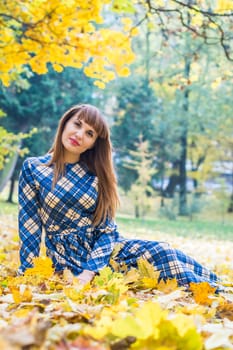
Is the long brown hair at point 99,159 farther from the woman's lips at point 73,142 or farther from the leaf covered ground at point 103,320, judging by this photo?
the leaf covered ground at point 103,320

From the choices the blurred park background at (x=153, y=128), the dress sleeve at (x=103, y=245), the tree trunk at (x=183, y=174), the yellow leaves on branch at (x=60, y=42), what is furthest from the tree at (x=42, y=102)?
the dress sleeve at (x=103, y=245)

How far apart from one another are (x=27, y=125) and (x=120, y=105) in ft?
18.2

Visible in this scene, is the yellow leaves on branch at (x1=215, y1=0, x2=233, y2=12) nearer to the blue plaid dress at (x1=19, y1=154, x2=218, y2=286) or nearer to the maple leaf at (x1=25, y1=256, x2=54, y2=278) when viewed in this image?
the blue plaid dress at (x1=19, y1=154, x2=218, y2=286)

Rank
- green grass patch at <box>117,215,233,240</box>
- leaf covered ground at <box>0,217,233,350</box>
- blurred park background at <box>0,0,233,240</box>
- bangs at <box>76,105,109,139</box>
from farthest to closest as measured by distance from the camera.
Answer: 1. blurred park background at <box>0,0,233,240</box>
2. green grass patch at <box>117,215,233,240</box>
3. bangs at <box>76,105,109,139</box>
4. leaf covered ground at <box>0,217,233,350</box>

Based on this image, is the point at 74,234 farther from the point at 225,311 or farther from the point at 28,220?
the point at 225,311

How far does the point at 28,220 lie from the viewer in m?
2.89

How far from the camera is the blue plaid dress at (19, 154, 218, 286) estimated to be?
2775 millimetres

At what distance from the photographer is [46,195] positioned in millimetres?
2906

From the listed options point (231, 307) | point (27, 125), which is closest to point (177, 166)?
point (27, 125)

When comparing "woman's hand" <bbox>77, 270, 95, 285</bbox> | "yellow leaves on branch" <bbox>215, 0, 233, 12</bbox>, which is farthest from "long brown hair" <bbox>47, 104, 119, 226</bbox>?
"yellow leaves on branch" <bbox>215, 0, 233, 12</bbox>

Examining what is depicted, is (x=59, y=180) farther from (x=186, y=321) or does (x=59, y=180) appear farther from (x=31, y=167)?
(x=186, y=321)

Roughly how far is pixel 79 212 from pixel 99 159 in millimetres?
389

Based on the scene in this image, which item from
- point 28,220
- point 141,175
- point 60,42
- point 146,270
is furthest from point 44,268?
point 141,175

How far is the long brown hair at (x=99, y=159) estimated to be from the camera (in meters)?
2.97
